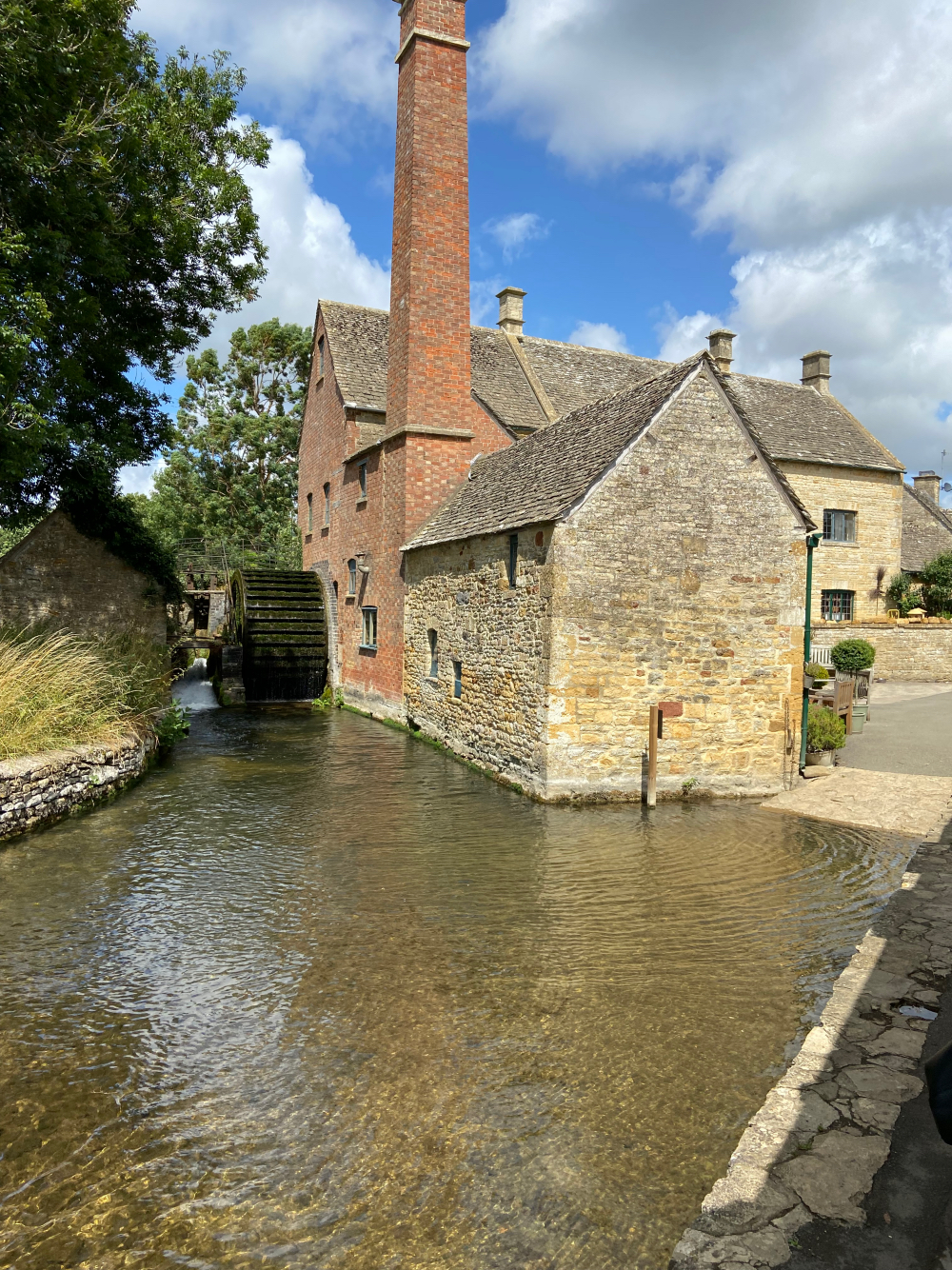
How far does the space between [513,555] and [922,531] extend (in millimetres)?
25613

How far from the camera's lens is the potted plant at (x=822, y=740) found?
11711 millimetres

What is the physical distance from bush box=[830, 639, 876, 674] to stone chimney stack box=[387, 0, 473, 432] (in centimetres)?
1157

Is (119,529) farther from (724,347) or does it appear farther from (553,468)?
(724,347)

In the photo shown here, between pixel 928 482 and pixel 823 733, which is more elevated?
pixel 928 482

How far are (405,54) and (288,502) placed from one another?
20809 millimetres

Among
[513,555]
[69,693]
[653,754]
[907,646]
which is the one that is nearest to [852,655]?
[907,646]

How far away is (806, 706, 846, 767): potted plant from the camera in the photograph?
11711 millimetres

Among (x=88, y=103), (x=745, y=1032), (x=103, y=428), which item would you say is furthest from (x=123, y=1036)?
(x=88, y=103)

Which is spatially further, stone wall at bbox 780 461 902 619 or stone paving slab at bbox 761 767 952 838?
stone wall at bbox 780 461 902 619

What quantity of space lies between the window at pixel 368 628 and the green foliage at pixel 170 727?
4527 millimetres

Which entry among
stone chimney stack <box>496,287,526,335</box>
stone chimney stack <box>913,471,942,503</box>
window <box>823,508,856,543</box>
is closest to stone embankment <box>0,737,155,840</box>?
stone chimney stack <box>496,287,526,335</box>

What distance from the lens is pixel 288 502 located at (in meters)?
34.1

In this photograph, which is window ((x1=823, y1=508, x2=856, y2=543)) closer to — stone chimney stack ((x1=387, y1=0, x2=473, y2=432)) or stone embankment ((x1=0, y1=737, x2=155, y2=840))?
stone chimney stack ((x1=387, y1=0, x2=473, y2=432))

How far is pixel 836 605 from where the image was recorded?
2620cm
